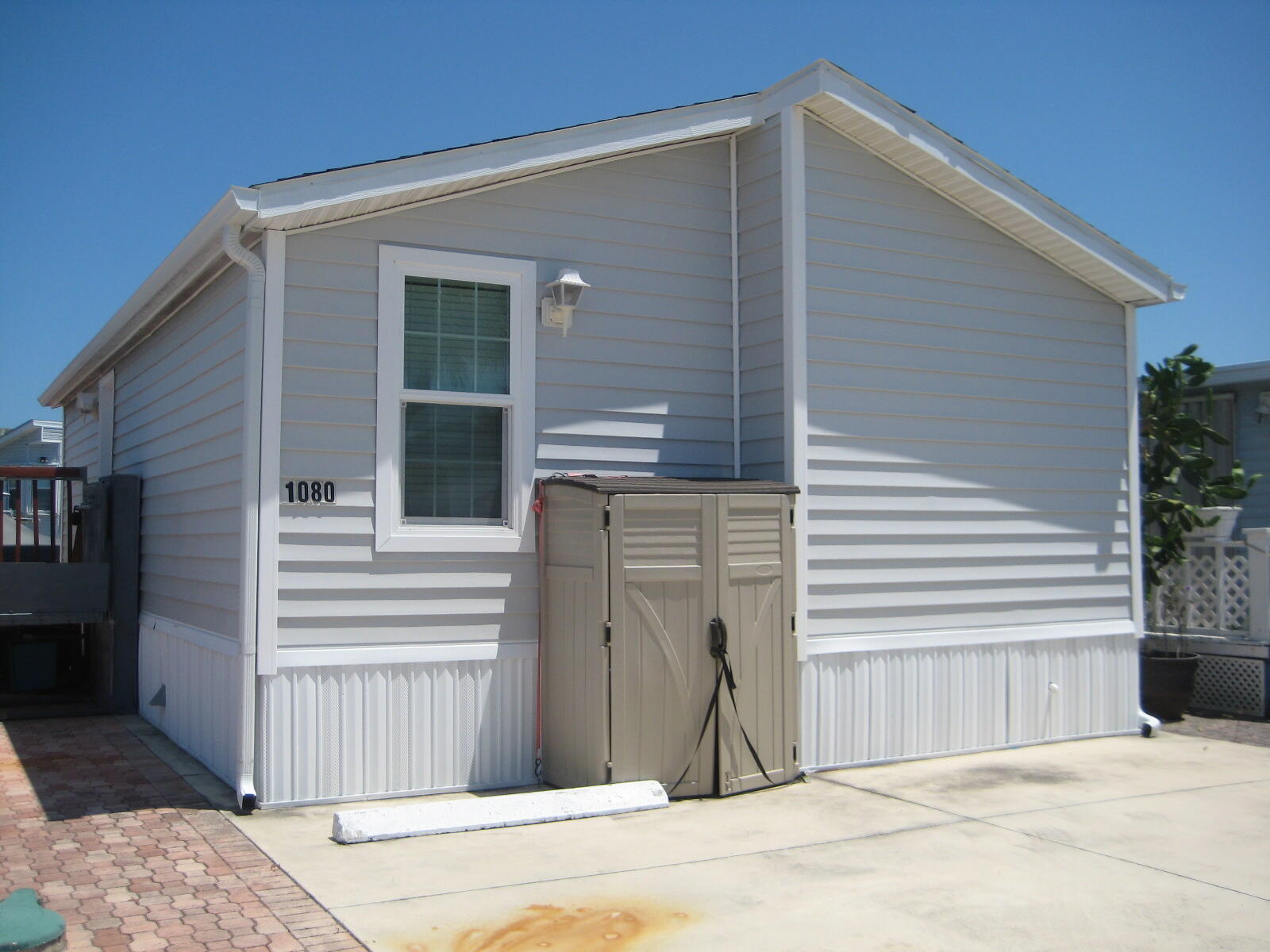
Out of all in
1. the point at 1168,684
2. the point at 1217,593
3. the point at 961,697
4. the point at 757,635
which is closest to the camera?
the point at 757,635

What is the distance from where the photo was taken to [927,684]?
23.9 ft

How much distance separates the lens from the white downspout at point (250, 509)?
18.7 ft

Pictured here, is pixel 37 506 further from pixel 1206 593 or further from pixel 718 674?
pixel 1206 593

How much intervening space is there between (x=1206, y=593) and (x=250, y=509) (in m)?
8.02

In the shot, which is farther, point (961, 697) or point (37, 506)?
point (37, 506)

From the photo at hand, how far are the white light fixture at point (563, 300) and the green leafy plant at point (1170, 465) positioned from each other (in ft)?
18.6

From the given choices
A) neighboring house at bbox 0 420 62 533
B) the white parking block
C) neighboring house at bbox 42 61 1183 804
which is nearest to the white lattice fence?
neighboring house at bbox 42 61 1183 804

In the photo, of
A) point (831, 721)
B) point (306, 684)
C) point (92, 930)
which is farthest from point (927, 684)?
point (92, 930)

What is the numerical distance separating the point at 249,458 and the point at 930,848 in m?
3.81

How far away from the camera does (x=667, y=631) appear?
5.97m

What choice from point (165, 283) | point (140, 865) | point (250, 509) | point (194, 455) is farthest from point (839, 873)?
point (165, 283)

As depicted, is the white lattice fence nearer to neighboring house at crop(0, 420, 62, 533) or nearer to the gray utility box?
the gray utility box

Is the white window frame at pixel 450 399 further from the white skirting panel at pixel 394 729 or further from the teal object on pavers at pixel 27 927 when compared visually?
the teal object on pavers at pixel 27 927

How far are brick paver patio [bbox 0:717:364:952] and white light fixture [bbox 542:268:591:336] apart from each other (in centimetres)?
317
